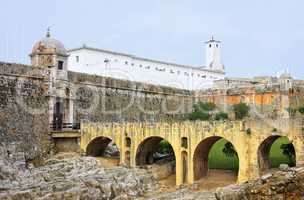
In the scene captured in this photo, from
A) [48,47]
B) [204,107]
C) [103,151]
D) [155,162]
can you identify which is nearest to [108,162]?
[155,162]

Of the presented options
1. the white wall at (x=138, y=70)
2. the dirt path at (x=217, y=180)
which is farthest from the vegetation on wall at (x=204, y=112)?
the dirt path at (x=217, y=180)

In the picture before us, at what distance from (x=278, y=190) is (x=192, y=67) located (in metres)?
47.7

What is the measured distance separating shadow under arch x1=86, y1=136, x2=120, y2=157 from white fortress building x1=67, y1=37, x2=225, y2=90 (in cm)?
1615

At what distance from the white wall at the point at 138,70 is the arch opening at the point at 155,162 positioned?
19.3 meters

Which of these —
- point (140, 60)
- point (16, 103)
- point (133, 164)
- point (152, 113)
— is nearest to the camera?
point (133, 164)

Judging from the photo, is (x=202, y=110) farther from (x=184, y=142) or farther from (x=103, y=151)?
(x=184, y=142)

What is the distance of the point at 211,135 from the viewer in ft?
72.4

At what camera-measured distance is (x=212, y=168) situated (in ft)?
83.3

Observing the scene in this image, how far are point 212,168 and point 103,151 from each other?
8480mm

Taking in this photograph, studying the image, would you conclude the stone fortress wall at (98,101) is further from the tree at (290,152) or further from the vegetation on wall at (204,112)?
the tree at (290,152)

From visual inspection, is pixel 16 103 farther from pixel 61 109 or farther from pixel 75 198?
pixel 75 198

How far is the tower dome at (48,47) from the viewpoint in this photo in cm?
3009

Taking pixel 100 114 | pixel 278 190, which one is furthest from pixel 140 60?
pixel 278 190

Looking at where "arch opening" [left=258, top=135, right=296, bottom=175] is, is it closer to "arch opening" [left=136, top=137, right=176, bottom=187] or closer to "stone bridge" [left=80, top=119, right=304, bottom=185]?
"stone bridge" [left=80, top=119, right=304, bottom=185]
